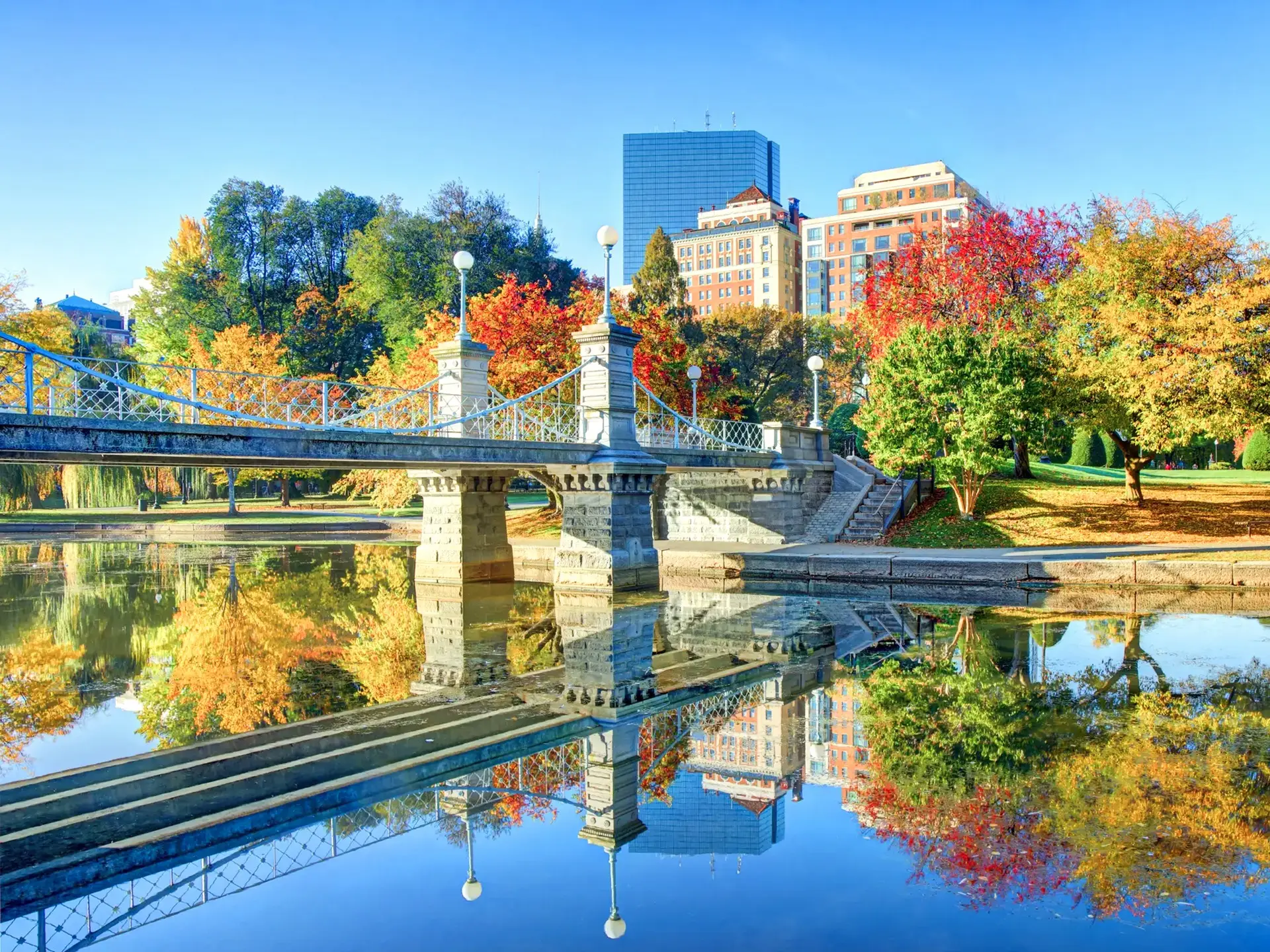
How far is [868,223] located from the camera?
98688 mm

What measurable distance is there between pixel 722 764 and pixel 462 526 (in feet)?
45.6

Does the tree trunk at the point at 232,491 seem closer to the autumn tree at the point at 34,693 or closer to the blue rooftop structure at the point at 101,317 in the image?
the autumn tree at the point at 34,693

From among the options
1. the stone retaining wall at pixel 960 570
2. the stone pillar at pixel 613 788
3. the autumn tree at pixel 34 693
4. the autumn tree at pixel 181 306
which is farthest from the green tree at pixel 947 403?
the autumn tree at pixel 181 306

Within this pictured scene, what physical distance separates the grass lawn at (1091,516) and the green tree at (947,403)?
1.13 m

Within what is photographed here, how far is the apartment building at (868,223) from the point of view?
307 ft

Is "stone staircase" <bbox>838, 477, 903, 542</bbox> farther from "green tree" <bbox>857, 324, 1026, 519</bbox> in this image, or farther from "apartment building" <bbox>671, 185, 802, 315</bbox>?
"apartment building" <bbox>671, 185, 802, 315</bbox>

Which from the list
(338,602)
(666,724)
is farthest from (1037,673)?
(338,602)

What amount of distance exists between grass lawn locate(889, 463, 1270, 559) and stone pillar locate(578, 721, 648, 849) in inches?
680

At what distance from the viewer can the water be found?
5914 millimetres

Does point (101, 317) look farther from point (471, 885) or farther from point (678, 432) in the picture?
point (471, 885)

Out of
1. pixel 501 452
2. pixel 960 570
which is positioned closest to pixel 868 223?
pixel 960 570

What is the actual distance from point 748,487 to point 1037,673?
14877 mm

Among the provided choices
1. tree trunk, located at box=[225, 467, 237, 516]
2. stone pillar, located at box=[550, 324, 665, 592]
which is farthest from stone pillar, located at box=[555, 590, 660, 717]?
tree trunk, located at box=[225, 467, 237, 516]

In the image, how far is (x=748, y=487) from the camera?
1046 inches
